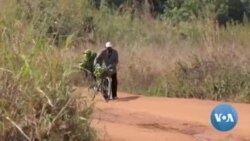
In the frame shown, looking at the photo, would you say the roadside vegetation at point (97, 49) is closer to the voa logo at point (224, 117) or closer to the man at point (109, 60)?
the man at point (109, 60)

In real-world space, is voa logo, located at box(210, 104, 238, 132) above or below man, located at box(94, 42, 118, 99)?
below

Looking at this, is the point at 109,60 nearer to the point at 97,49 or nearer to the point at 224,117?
the point at 97,49

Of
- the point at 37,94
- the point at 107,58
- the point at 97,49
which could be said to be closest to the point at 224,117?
the point at 37,94

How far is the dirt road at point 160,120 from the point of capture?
10234 mm

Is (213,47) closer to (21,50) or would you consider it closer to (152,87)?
(152,87)

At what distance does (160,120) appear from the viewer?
12992 millimetres

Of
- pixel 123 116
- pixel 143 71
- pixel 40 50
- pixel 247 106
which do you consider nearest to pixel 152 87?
pixel 143 71

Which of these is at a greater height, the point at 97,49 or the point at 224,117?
the point at 97,49

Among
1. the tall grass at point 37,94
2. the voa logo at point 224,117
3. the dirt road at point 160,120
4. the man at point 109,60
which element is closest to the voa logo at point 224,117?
the voa logo at point 224,117

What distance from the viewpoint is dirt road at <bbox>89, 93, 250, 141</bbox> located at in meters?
10.2

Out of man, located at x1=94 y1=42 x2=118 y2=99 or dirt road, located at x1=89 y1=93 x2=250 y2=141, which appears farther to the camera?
man, located at x1=94 y1=42 x2=118 y2=99

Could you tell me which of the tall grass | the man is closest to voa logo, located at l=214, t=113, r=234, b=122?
the tall grass

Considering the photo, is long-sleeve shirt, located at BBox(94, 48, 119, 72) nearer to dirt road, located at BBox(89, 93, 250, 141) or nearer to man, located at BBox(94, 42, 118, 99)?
man, located at BBox(94, 42, 118, 99)

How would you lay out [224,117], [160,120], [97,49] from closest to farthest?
[224,117]
[160,120]
[97,49]
